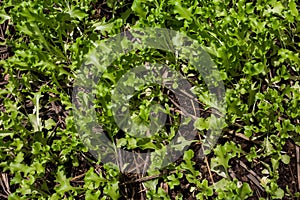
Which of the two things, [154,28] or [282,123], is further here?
[154,28]

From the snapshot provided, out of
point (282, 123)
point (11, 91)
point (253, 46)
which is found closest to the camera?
point (282, 123)

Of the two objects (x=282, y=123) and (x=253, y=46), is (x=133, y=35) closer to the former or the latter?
(x=253, y=46)

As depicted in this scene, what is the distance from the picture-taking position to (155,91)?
8.12 feet

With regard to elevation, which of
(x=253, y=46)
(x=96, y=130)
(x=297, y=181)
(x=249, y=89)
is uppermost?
(x=253, y=46)

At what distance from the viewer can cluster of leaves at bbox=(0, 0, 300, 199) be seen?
2250 millimetres

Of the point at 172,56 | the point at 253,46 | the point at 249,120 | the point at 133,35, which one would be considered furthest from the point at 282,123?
the point at 133,35

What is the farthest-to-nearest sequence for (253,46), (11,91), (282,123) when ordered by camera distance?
(11,91) → (253,46) → (282,123)

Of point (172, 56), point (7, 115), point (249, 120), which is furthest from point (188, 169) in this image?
point (7, 115)

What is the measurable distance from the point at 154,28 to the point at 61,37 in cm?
51

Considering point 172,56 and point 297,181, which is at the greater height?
point 172,56

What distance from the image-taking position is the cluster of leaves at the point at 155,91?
2.25 metres

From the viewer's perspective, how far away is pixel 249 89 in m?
2.33

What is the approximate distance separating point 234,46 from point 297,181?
2.20 feet

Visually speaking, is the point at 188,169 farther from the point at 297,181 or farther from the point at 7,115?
the point at 7,115
